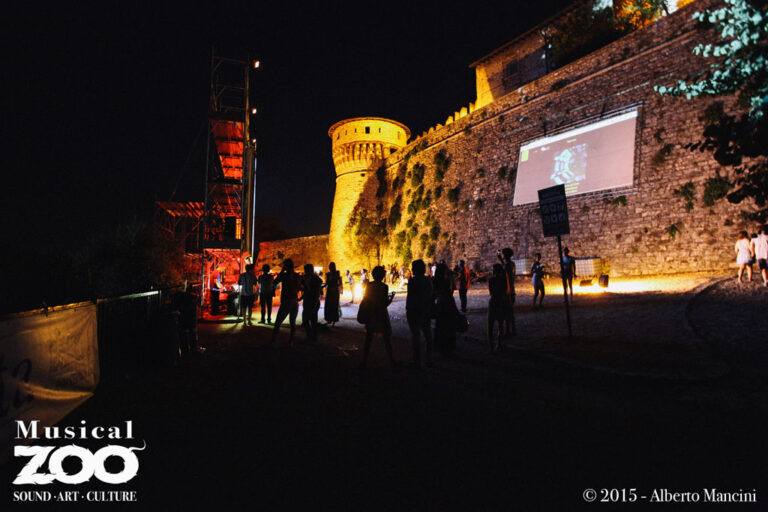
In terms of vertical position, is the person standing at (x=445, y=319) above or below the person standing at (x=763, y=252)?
below

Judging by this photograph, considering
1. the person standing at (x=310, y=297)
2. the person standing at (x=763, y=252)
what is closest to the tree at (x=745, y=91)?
the person standing at (x=310, y=297)

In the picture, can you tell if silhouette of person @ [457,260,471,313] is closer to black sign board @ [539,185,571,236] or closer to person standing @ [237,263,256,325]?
black sign board @ [539,185,571,236]

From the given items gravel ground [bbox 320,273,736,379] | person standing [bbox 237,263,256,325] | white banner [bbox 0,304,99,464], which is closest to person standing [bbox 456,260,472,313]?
gravel ground [bbox 320,273,736,379]

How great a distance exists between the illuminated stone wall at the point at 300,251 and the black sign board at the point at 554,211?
33775mm

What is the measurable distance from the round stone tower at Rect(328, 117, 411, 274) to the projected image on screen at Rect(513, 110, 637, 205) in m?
16.6

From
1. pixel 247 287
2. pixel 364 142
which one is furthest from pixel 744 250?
pixel 364 142

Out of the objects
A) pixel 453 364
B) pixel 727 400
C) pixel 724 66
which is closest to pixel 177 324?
pixel 453 364

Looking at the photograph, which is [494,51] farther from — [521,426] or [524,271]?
[521,426]

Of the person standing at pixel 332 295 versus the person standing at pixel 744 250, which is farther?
the person standing at pixel 744 250

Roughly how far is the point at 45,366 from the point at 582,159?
2011cm

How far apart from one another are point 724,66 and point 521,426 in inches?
182

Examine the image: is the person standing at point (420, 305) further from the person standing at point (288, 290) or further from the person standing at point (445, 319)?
the person standing at point (288, 290)

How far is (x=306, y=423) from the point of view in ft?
9.92

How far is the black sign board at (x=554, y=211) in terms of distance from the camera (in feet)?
20.0
